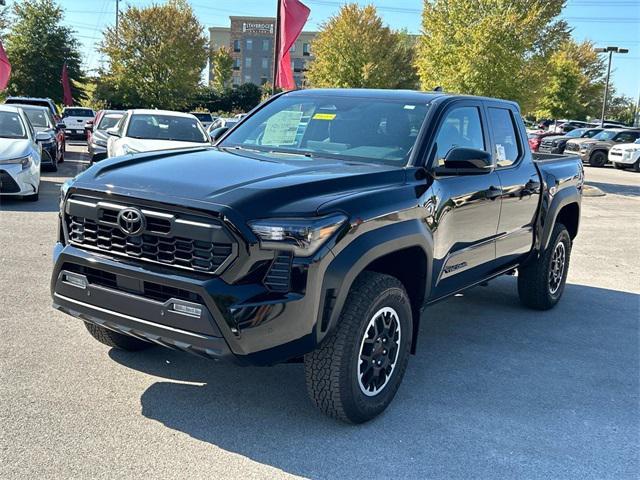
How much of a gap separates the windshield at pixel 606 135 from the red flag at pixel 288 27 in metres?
20.0

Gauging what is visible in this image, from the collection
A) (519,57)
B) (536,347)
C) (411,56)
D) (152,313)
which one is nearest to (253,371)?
(152,313)

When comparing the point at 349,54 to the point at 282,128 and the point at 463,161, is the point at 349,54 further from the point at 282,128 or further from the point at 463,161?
the point at 463,161

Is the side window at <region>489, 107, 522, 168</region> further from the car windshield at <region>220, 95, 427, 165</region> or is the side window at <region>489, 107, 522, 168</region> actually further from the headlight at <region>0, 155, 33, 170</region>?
the headlight at <region>0, 155, 33, 170</region>

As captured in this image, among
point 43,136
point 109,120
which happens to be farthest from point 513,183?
point 109,120

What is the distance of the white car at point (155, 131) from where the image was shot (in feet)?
38.3

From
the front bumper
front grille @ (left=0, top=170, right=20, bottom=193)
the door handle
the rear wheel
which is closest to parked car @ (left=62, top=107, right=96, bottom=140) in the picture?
front grille @ (left=0, top=170, right=20, bottom=193)

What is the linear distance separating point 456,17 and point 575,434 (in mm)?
16421

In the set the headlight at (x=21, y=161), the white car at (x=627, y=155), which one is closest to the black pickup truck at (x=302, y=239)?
the headlight at (x=21, y=161)

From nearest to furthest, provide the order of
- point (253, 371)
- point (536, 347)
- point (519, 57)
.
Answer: point (253, 371) < point (536, 347) < point (519, 57)

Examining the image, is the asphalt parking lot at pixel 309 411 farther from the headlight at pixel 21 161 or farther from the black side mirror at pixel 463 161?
the headlight at pixel 21 161

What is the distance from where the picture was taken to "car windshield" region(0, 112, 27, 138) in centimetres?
1126

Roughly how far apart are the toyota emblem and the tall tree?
15664mm

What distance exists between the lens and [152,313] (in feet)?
10.6

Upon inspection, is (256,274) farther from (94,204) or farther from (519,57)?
(519,57)
